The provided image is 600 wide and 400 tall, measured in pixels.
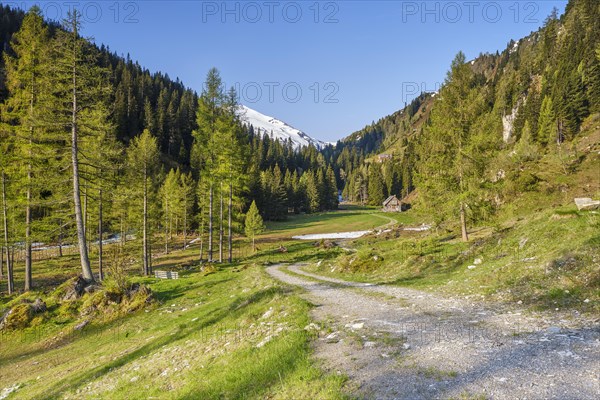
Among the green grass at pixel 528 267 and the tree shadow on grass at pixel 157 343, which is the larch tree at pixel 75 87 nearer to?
the tree shadow on grass at pixel 157 343

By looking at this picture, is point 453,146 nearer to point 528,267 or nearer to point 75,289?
point 528,267

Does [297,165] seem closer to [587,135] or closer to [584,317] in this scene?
[587,135]

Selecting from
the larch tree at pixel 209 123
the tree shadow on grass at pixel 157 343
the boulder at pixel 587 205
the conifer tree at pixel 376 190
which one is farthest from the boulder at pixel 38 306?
the conifer tree at pixel 376 190

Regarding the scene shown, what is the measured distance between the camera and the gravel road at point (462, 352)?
4456 millimetres

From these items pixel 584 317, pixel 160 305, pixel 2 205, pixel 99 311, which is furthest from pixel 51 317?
pixel 584 317

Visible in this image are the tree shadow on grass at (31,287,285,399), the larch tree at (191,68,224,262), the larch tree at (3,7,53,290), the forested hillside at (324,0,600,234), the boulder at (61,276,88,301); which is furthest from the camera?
the larch tree at (191,68,224,262)

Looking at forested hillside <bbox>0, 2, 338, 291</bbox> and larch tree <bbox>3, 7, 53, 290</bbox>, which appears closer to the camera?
forested hillside <bbox>0, 2, 338, 291</bbox>

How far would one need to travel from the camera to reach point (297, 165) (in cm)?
16600

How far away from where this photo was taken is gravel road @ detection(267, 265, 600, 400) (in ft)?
14.6

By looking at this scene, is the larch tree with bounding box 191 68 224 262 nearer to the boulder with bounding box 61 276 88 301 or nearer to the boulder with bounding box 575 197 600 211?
the boulder with bounding box 61 276 88 301

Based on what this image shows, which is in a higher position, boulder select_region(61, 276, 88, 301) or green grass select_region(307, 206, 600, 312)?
green grass select_region(307, 206, 600, 312)

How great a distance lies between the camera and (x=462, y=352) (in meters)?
5.80

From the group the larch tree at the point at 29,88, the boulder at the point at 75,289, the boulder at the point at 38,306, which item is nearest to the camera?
the boulder at the point at 38,306

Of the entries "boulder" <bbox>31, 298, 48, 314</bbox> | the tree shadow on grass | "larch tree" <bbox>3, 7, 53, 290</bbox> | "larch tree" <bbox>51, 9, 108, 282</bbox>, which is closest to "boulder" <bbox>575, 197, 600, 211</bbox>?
the tree shadow on grass
